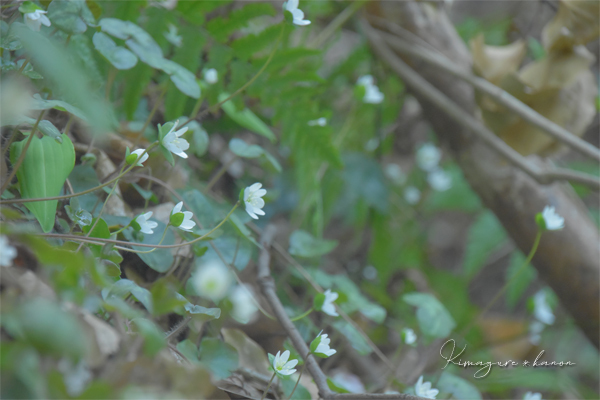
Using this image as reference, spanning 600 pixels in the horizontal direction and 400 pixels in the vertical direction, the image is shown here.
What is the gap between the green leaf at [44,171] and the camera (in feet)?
1.53

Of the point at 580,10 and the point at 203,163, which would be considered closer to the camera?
the point at 580,10

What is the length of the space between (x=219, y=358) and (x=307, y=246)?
1.32 ft

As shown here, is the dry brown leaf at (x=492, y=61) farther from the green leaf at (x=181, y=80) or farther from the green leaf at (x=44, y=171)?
the green leaf at (x=44, y=171)

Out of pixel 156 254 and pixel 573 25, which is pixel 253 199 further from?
pixel 573 25

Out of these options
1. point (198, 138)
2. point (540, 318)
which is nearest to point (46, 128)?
point (198, 138)

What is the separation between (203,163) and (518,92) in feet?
2.54

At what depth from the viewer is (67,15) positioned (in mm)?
544

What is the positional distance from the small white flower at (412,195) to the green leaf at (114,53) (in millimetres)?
1308

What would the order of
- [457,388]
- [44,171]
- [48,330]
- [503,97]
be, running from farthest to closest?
[503,97]
[457,388]
[44,171]
[48,330]

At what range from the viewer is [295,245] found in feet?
2.94

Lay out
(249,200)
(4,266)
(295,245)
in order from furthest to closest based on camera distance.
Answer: (295,245), (249,200), (4,266)

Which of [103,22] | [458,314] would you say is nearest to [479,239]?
[458,314]

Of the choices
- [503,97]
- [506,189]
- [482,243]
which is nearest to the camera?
[503,97]

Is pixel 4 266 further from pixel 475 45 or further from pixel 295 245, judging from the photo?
pixel 475 45
